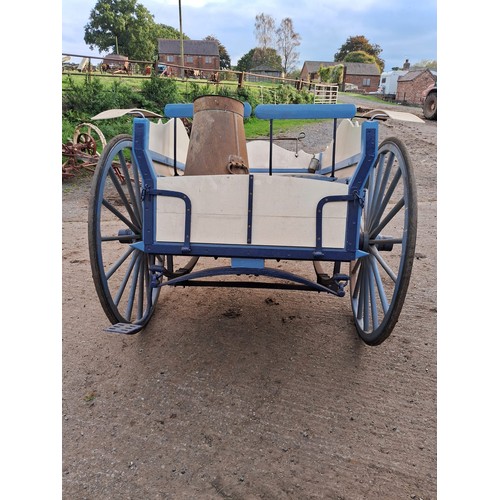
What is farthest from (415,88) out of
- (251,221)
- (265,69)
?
(251,221)

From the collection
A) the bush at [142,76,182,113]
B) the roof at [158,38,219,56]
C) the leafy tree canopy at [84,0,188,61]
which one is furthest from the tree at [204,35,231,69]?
the bush at [142,76,182,113]

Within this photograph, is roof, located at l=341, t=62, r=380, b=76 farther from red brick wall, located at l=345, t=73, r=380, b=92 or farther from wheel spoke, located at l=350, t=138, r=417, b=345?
wheel spoke, located at l=350, t=138, r=417, b=345

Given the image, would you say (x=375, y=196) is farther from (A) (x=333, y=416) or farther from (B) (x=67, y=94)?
(B) (x=67, y=94)

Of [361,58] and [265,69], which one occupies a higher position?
[361,58]

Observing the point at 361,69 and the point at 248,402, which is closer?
the point at 248,402

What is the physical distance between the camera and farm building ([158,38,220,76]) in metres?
53.6

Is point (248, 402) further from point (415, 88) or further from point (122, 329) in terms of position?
point (415, 88)

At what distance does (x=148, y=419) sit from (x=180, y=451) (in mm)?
327

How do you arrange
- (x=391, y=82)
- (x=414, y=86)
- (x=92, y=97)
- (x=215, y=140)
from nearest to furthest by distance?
(x=215, y=140), (x=92, y=97), (x=414, y=86), (x=391, y=82)

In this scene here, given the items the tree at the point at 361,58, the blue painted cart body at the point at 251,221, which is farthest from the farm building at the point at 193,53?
the blue painted cart body at the point at 251,221

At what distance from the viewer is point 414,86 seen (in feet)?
115

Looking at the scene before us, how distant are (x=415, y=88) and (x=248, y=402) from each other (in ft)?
126

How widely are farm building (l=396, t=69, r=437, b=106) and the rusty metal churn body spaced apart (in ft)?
113

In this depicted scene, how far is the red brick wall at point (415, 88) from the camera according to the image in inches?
1334
